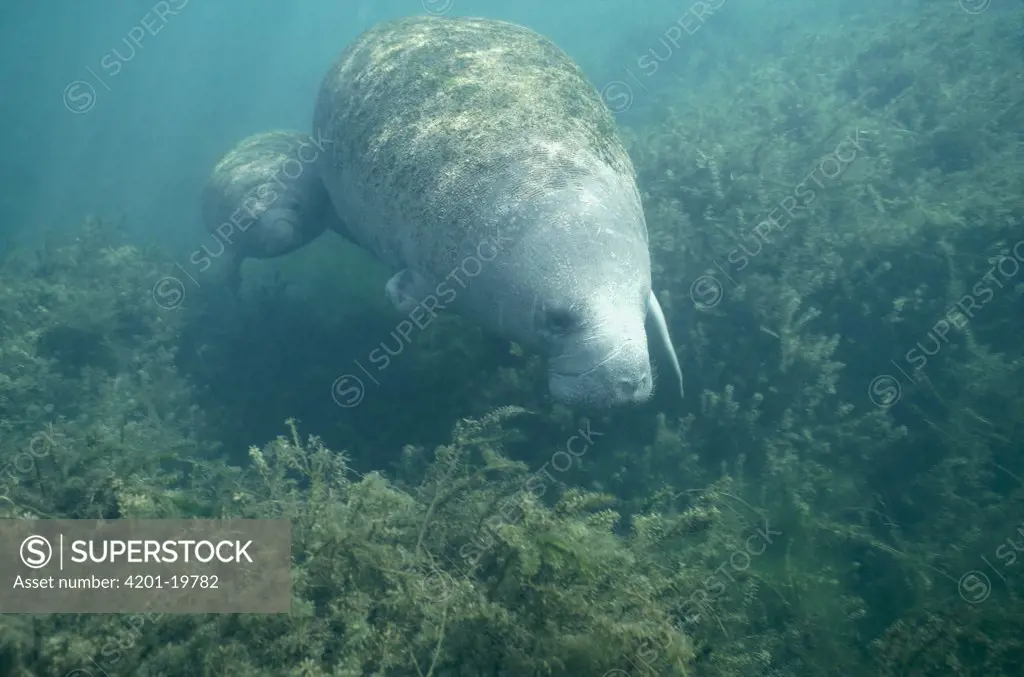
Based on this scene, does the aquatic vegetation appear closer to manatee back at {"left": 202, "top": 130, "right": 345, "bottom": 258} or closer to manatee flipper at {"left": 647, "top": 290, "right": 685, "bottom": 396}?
manatee flipper at {"left": 647, "top": 290, "right": 685, "bottom": 396}

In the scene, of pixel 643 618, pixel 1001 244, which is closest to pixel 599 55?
pixel 1001 244

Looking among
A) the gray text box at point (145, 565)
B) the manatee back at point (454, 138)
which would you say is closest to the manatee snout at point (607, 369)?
the manatee back at point (454, 138)

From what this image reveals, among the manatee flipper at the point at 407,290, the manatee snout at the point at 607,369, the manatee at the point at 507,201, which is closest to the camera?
the manatee snout at the point at 607,369

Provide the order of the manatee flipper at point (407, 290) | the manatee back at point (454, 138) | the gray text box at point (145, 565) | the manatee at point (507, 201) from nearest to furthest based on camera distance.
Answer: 1. the gray text box at point (145, 565)
2. the manatee at point (507, 201)
3. the manatee back at point (454, 138)
4. the manatee flipper at point (407, 290)

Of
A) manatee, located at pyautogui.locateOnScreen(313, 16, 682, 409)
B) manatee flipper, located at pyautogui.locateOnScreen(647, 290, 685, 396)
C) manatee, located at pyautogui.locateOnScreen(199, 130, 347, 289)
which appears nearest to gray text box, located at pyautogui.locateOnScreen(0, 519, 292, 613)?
manatee, located at pyautogui.locateOnScreen(313, 16, 682, 409)

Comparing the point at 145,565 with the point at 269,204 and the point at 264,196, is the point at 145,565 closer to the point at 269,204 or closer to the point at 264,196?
the point at 269,204

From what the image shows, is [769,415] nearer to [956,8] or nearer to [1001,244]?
[1001,244]

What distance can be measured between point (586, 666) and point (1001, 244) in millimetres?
5686

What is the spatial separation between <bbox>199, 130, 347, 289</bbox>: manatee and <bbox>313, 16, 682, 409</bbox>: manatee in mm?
1313

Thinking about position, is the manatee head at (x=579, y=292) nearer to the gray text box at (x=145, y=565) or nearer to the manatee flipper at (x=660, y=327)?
the manatee flipper at (x=660, y=327)

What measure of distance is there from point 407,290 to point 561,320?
5.87 feet

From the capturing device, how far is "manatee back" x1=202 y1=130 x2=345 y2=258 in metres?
7.77

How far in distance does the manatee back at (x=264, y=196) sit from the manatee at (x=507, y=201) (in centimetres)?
131

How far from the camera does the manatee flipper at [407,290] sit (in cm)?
531
